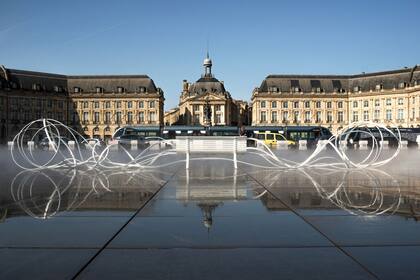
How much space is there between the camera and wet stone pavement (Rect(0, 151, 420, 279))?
136 inches

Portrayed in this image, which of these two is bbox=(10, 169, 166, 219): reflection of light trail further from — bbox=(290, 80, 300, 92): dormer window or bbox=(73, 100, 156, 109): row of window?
bbox=(290, 80, 300, 92): dormer window

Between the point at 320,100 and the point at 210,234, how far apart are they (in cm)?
10916

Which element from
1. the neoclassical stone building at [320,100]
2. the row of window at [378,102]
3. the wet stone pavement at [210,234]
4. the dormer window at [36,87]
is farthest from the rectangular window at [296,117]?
the wet stone pavement at [210,234]

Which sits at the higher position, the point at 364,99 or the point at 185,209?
the point at 364,99

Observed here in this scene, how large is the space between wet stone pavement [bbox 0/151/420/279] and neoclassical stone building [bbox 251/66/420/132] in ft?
339

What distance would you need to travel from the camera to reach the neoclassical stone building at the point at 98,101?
103 m

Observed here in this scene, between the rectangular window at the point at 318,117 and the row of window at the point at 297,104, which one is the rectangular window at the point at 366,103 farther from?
the rectangular window at the point at 318,117

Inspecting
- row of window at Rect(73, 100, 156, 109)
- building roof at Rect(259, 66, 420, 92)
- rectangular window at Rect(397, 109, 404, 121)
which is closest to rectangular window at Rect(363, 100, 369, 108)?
building roof at Rect(259, 66, 420, 92)

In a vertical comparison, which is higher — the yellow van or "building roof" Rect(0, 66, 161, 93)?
"building roof" Rect(0, 66, 161, 93)

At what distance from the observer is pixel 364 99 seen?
350 feet

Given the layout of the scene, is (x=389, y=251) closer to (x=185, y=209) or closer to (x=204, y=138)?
(x=185, y=209)

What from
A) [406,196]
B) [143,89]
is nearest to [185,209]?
[406,196]

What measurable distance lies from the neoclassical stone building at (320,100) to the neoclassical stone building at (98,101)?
2774cm

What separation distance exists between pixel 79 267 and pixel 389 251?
269 cm
